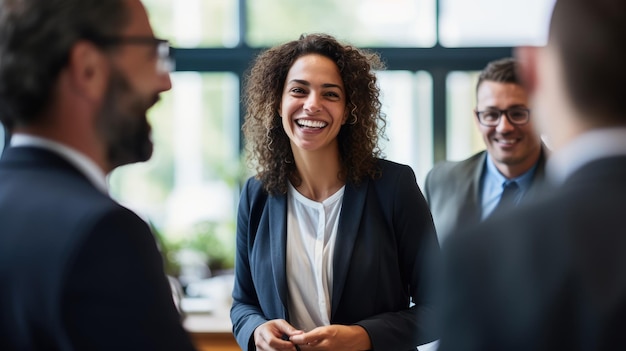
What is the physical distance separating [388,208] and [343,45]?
1.74 ft

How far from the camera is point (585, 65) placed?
959 millimetres

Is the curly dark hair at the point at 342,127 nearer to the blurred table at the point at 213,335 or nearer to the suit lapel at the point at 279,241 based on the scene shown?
the suit lapel at the point at 279,241

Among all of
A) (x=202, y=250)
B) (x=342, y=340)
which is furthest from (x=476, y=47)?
(x=342, y=340)

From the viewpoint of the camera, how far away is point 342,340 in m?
2.13

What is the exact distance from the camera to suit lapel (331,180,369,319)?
2215mm

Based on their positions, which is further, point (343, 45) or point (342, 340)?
point (343, 45)

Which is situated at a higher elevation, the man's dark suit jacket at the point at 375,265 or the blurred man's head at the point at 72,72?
the blurred man's head at the point at 72,72

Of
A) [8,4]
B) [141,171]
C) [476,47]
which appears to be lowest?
[141,171]

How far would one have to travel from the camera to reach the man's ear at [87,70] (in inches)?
45.1

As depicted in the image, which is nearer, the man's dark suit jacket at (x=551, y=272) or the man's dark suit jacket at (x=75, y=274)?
the man's dark suit jacket at (x=551, y=272)

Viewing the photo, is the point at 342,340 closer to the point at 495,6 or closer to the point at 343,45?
the point at 343,45

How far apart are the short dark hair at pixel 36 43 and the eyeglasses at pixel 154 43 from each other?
1cm

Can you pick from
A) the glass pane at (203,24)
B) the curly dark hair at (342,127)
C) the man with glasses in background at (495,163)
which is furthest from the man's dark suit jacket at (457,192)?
the glass pane at (203,24)

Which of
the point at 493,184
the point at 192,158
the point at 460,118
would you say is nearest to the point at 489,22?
the point at 460,118
